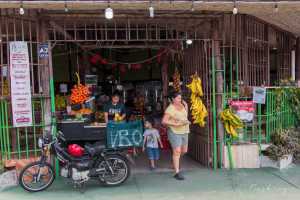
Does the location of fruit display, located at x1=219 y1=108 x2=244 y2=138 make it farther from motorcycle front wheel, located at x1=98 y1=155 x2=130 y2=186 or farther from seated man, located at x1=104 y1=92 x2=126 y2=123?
seated man, located at x1=104 y1=92 x2=126 y2=123

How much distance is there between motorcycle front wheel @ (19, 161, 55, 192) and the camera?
6.55m

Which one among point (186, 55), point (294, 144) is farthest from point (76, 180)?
point (294, 144)

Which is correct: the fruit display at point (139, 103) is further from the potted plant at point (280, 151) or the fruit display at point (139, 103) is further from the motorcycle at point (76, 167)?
the motorcycle at point (76, 167)

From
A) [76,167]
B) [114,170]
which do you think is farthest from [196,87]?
[76,167]

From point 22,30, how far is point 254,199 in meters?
4.81

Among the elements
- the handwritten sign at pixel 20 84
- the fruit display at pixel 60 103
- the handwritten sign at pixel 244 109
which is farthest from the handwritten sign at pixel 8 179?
the handwritten sign at pixel 244 109

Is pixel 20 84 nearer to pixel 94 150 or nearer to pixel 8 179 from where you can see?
pixel 8 179

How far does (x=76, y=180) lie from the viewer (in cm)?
664

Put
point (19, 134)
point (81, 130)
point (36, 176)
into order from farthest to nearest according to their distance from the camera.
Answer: point (81, 130) → point (19, 134) → point (36, 176)

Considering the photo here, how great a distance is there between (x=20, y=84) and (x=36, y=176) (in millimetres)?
1623

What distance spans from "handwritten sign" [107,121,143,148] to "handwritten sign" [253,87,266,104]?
2.50 meters

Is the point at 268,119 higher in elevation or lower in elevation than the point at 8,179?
higher

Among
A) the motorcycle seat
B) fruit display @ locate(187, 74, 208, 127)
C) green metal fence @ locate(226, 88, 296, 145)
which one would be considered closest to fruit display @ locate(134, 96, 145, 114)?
fruit display @ locate(187, 74, 208, 127)

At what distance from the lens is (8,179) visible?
6895 millimetres
